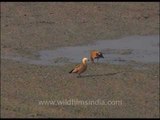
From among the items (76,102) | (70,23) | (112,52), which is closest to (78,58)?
(112,52)

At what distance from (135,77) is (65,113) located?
3.58 metres

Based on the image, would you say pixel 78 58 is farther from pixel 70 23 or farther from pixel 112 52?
pixel 70 23

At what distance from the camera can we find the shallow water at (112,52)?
18188mm

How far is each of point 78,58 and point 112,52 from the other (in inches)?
56.0

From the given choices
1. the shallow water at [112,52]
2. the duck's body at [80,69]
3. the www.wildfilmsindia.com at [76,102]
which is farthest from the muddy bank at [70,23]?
the www.wildfilmsindia.com at [76,102]

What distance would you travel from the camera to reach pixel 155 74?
16.8 metres

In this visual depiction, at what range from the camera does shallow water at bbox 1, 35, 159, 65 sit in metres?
18.2

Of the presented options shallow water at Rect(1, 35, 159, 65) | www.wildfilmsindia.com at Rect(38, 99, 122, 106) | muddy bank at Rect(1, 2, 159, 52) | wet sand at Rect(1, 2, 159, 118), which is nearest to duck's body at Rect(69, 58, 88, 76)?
wet sand at Rect(1, 2, 159, 118)

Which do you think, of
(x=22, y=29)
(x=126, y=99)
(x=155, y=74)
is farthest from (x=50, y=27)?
(x=126, y=99)

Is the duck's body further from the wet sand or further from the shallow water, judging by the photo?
the shallow water

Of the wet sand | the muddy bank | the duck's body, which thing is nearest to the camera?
the wet sand

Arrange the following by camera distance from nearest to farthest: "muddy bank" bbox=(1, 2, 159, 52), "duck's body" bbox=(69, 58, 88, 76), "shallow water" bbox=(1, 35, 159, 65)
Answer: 1. "duck's body" bbox=(69, 58, 88, 76)
2. "shallow water" bbox=(1, 35, 159, 65)
3. "muddy bank" bbox=(1, 2, 159, 52)

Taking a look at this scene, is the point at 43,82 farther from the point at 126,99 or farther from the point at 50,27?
the point at 50,27

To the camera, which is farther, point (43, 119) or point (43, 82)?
point (43, 82)
